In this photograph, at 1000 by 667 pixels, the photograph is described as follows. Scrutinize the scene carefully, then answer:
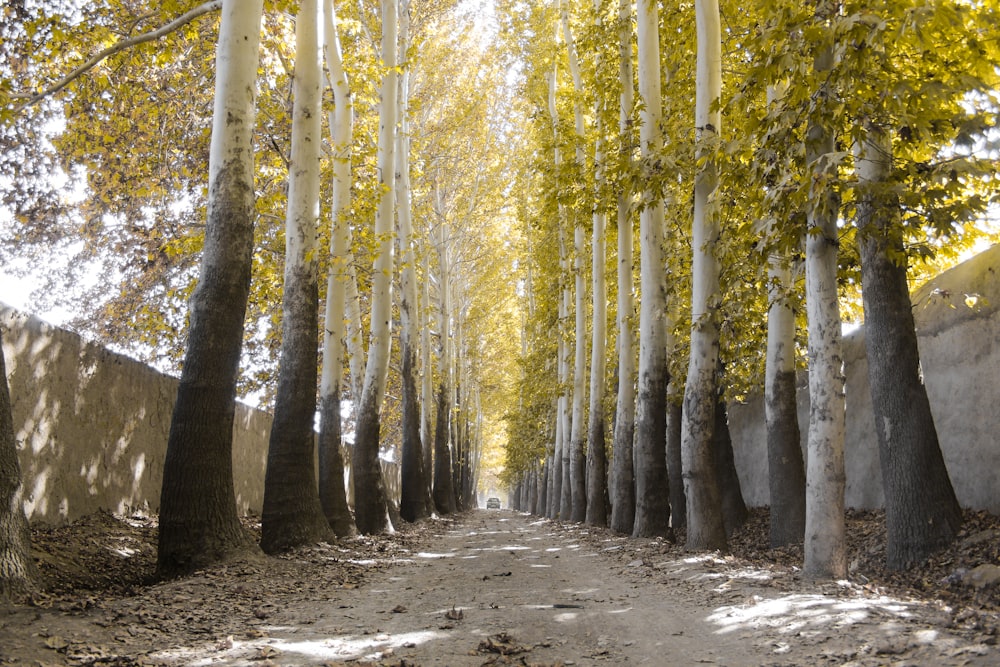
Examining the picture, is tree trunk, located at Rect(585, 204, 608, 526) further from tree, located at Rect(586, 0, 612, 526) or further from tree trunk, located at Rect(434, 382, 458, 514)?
tree trunk, located at Rect(434, 382, 458, 514)

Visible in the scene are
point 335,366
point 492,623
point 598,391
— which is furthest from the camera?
point 598,391

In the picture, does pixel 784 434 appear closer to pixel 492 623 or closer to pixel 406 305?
pixel 492 623

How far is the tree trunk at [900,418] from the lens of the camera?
7555mm

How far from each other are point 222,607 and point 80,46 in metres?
6.59

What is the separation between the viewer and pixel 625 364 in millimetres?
14672

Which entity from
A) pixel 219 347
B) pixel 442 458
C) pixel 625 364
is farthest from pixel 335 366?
pixel 442 458

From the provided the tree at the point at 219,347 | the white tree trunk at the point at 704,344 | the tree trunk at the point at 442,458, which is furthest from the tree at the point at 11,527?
the tree trunk at the point at 442,458

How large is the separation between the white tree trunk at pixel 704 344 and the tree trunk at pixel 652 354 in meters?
1.82

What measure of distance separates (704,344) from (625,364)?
4.79 metres

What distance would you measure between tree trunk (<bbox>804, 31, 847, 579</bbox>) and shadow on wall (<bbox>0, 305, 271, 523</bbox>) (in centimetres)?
718

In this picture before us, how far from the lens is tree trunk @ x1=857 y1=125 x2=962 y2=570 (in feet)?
24.8

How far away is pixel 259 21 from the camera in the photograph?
25.9ft

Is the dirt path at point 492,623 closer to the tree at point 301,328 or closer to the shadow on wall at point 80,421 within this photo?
the tree at point 301,328

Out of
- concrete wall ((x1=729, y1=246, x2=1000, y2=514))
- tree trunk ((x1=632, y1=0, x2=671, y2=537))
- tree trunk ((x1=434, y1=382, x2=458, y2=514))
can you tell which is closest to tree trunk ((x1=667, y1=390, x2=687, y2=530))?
tree trunk ((x1=632, y1=0, x2=671, y2=537))
